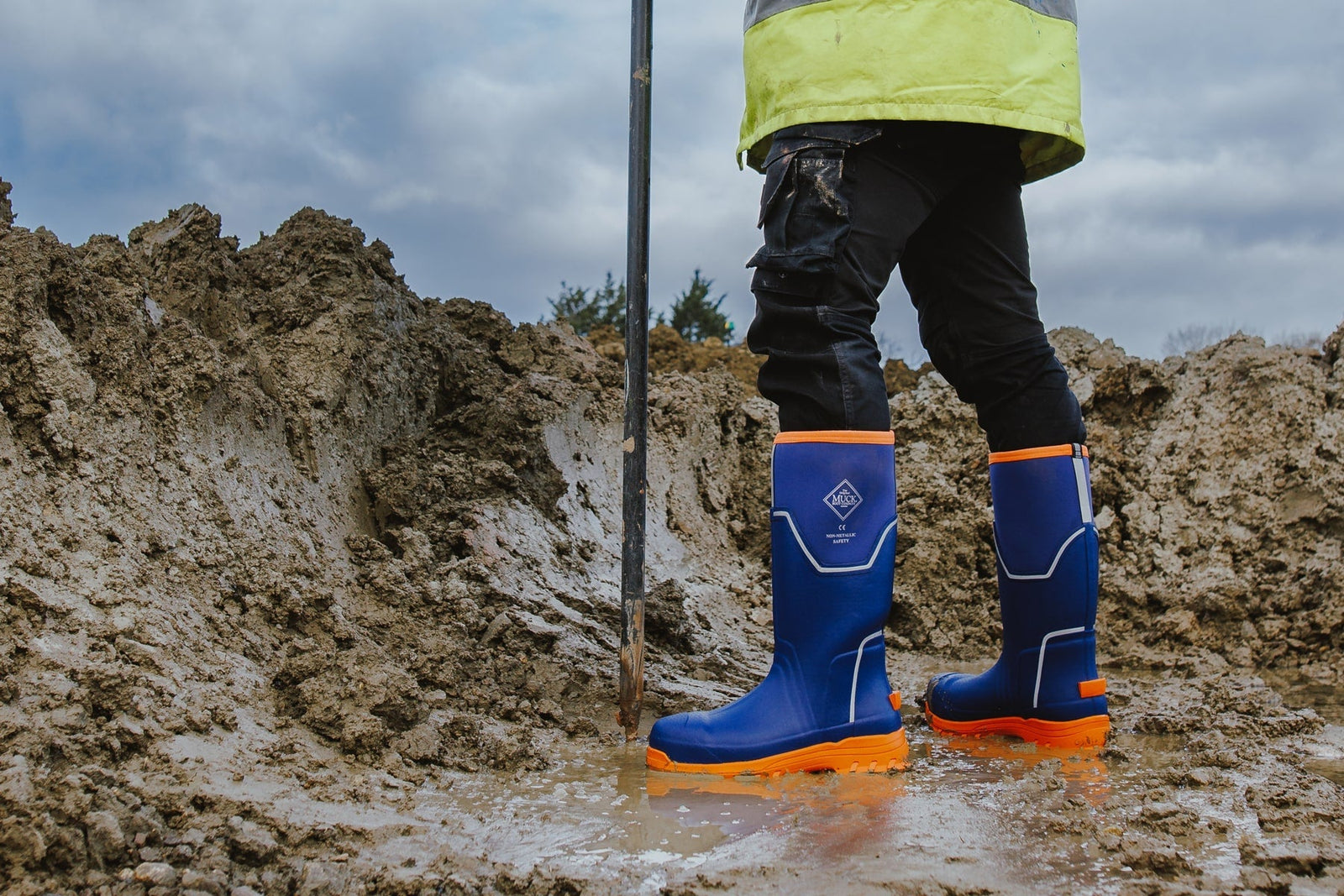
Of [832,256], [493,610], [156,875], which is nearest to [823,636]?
[832,256]

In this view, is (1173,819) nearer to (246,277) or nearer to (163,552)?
(163,552)

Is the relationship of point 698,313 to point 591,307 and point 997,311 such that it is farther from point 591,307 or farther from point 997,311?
point 997,311

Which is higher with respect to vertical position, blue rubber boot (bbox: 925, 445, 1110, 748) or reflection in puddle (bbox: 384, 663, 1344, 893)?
blue rubber boot (bbox: 925, 445, 1110, 748)

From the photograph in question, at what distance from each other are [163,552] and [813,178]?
148 cm

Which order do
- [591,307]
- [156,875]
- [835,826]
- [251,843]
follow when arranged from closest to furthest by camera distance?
[156,875]
[251,843]
[835,826]
[591,307]

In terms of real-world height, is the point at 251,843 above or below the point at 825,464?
below

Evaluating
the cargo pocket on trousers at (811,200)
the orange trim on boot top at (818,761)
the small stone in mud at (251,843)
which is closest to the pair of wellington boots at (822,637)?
the orange trim on boot top at (818,761)

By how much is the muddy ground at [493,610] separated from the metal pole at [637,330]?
0.25 meters

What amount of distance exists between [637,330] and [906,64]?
2.66 feet

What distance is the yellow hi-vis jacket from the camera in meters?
1.89

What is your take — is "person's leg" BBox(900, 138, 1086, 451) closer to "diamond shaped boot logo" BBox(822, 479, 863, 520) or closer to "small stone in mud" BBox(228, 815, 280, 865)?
"diamond shaped boot logo" BBox(822, 479, 863, 520)

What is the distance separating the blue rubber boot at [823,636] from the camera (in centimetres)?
195

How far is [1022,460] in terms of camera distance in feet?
7.40

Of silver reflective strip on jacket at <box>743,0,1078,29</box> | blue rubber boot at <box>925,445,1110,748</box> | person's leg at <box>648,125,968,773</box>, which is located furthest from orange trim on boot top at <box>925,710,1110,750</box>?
silver reflective strip on jacket at <box>743,0,1078,29</box>
